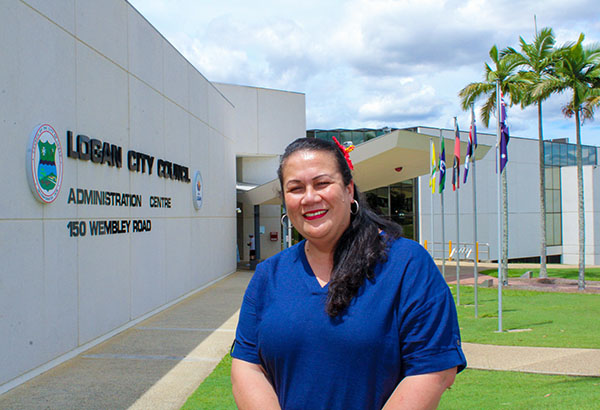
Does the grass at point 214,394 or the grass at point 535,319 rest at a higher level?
the grass at point 214,394

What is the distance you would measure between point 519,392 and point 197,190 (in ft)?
36.6

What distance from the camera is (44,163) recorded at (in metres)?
6.96

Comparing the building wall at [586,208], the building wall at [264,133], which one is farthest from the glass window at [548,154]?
the building wall at [264,133]

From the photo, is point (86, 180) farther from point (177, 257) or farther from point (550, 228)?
point (550, 228)

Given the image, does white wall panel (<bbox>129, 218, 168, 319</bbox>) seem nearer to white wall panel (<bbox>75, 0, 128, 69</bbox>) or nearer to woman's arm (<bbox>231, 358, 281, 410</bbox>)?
white wall panel (<bbox>75, 0, 128, 69</bbox>)

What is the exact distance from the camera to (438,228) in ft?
101

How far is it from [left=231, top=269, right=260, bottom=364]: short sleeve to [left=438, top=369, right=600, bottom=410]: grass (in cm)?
359

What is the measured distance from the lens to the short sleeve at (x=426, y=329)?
183 centimetres

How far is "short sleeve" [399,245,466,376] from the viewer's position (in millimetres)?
1833

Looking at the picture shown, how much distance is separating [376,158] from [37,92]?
35.0 feet

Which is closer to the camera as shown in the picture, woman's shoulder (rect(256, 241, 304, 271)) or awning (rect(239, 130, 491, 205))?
woman's shoulder (rect(256, 241, 304, 271))

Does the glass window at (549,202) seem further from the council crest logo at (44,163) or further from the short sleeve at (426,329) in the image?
the short sleeve at (426,329)

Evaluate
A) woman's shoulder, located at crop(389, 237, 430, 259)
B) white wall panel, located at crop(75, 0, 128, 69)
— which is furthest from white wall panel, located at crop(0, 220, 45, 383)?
woman's shoulder, located at crop(389, 237, 430, 259)

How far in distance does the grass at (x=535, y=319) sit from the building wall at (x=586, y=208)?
21551 mm
